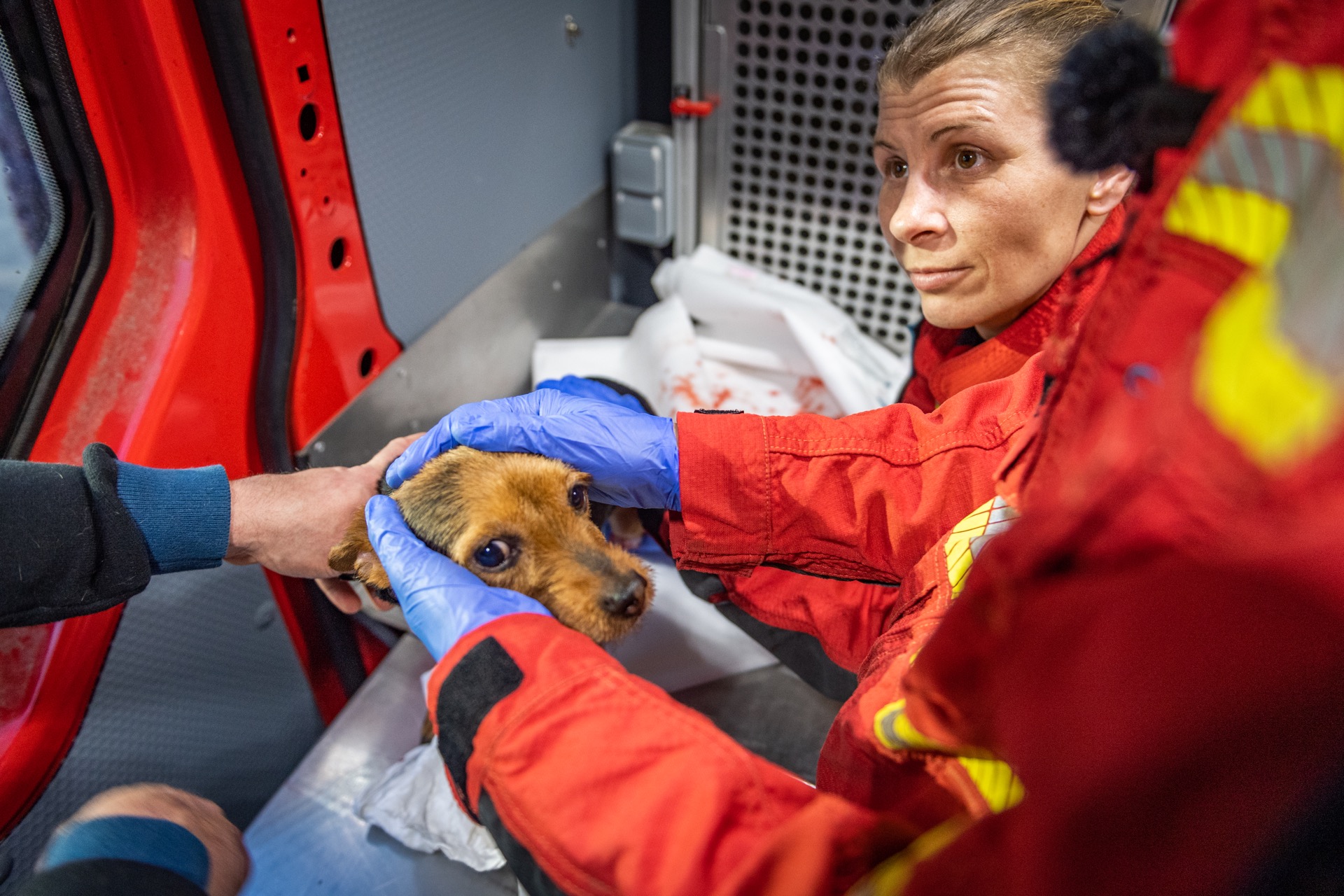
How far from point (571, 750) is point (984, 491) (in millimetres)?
636

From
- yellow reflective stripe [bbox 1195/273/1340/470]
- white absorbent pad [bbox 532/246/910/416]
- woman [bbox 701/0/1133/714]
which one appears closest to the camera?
yellow reflective stripe [bbox 1195/273/1340/470]

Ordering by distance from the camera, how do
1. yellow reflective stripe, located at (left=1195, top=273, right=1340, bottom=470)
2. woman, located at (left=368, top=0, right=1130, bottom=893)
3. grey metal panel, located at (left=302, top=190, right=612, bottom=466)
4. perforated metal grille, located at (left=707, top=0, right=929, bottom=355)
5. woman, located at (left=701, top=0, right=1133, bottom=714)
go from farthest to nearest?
perforated metal grille, located at (left=707, top=0, right=929, bottom=355) < grey metal panel, located at (left=302, top=190, right=612, bottom=466) < woman, located at (left=701, top=0, right=1133, bottom=714) < woman, located at (left=368, top=0, right=1130, bottom=893) < yellow reflective stripe, located at (left=1195, top=273, right=1340, bottom=470)

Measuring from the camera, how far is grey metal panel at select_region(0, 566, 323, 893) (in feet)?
3.38

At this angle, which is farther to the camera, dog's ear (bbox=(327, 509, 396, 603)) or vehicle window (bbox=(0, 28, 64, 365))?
dog's ear (bbox=(327, 509, 396, 603))

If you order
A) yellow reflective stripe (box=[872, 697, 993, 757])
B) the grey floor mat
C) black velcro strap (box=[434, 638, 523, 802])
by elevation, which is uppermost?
yellow reflective stripe (box=[872, 697, 993, 757])

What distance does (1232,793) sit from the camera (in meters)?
0.34

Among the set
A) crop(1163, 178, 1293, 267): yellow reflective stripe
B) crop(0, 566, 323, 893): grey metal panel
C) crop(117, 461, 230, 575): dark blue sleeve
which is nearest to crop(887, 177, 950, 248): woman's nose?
crop(1163, 178, 1293, 267): yellow reflective stripe

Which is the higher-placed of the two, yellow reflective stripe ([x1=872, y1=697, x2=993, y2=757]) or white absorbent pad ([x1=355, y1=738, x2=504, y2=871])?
yellow reflective stripe ([x1=872, y1=697, x2=993, y2=757])

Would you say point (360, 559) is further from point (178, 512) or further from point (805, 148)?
point (805, 148)

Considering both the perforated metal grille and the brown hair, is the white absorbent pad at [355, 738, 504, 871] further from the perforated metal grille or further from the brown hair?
the perforated metal grille

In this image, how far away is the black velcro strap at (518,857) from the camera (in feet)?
1.95

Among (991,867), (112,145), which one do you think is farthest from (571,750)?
(112,145)

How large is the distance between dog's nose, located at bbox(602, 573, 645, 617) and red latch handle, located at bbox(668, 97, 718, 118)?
1277 mm

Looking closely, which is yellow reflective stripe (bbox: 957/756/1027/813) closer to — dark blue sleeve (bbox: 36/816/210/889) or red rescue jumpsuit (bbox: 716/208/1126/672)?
red rescue jumpsuit (bbox: 716/208/1126/672)
